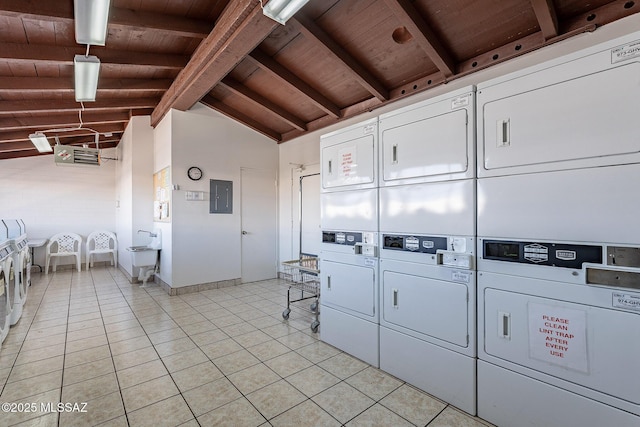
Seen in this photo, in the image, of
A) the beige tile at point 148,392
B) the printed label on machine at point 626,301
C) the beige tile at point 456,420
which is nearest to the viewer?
the printed label on machine at point 626,301

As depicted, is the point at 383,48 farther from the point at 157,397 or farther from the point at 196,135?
the point at 157,397

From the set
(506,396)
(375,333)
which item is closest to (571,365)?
(506,396)

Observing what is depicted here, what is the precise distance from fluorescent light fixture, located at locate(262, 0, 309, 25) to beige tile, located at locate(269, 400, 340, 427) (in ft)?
9.78

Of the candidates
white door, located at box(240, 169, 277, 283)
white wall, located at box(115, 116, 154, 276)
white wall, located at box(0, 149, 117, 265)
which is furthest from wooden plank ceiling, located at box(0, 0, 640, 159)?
white wall, located at box(0, 149, 117, 265)

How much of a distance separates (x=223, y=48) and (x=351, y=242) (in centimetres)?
249

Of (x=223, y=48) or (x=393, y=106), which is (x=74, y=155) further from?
(x=393, y=106)

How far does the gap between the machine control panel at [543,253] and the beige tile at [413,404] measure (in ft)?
3.69

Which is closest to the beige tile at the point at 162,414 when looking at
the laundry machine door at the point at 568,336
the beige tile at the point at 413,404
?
the beige tile at the point at 413,404

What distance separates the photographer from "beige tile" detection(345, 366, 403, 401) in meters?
2.20

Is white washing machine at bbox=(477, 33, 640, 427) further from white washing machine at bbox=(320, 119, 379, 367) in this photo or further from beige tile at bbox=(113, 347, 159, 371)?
beige tile at bbox=(113, 347, 159, 371)

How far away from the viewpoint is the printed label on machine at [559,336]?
5.04 feet

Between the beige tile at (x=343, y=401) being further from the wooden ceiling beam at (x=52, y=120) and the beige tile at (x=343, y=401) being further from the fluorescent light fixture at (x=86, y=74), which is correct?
the wooden ceiling beam at (x=52, y=120)

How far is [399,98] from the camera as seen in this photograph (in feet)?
12.2

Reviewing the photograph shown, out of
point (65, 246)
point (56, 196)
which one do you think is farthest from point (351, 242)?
point (56, 196)
